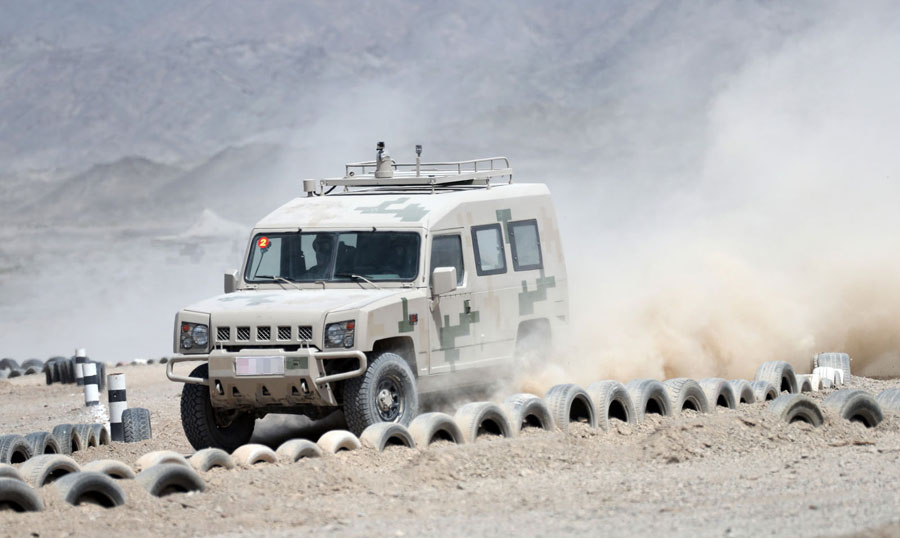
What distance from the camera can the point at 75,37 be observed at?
95688mm

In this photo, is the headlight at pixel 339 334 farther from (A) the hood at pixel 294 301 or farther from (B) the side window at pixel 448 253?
(B) the side window at pixel 448 253

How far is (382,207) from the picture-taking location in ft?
46.8

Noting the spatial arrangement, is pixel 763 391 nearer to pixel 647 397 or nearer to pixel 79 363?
pixel 647 397

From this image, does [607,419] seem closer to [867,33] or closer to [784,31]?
[867,33]

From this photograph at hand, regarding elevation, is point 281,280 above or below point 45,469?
above

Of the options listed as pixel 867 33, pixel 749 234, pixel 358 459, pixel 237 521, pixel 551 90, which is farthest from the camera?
pixel 551 90

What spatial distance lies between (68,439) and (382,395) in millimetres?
3279

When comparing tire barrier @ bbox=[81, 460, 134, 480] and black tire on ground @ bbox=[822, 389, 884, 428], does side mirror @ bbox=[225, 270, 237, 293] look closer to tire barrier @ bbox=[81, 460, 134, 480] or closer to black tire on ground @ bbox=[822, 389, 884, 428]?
tire barrier @ bbox=[81, 460, 134, 480]

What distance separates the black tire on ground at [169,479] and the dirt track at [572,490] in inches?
4.7

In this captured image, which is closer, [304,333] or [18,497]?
[18,497]

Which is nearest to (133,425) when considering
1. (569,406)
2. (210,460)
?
(210,460)

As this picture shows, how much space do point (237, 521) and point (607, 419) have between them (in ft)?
15.7

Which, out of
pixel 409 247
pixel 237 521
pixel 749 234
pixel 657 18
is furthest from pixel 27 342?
pixel 657 18

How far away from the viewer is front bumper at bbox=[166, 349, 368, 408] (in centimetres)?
1240
